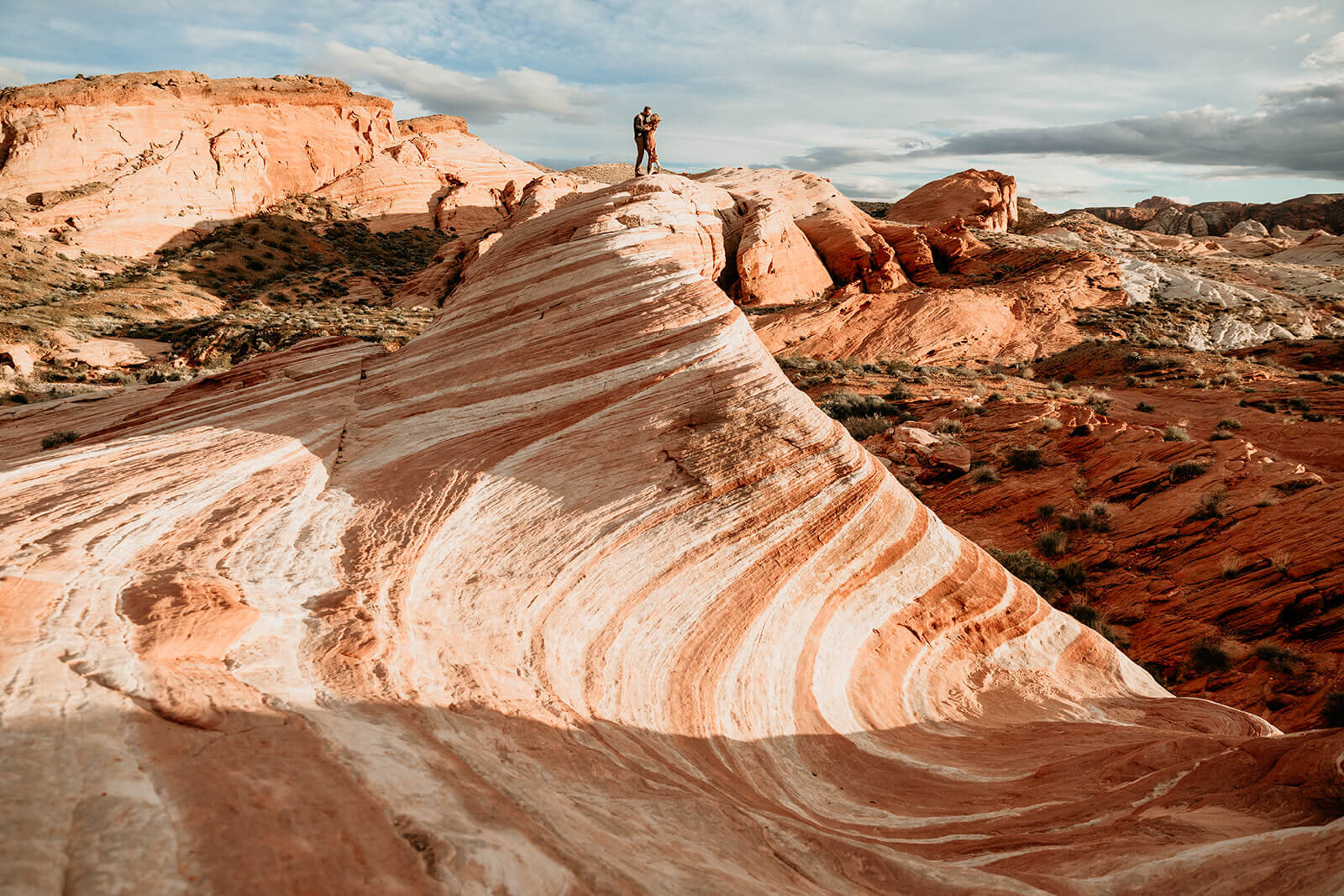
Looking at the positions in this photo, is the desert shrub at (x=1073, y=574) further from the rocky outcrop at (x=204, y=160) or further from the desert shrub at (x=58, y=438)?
the rocky outcrop at (x=204, y=160)

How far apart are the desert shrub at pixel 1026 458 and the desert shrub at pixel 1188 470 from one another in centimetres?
245

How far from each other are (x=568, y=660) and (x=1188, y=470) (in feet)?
42.7

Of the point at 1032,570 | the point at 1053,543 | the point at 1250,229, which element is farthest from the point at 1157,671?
the point at 1250,229

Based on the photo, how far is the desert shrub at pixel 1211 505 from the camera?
1141 centimetres

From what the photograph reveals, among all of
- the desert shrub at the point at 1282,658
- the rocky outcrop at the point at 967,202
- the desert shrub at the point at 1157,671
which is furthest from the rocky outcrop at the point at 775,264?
the desert shrub at the point at 1282,658

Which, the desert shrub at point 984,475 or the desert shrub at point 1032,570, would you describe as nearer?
the desert shrub at point 1032,570

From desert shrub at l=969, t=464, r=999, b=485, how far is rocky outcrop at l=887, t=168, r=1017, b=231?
37435 millimetres

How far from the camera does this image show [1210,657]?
29.8 ft

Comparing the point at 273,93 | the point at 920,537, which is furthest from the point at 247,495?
the point at 273,93

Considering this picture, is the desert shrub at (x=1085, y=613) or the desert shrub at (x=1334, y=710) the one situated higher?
the desert shrub at (x=1334, y=710)

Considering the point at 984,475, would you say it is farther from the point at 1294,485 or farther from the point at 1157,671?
the point at 1157,671

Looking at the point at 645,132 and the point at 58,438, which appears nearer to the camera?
the point at 58,438

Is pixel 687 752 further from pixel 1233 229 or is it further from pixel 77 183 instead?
pixel 1233 229

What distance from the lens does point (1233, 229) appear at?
84562 mm
